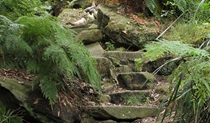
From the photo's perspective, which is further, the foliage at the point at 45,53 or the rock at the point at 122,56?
the rock at the point at 122,56

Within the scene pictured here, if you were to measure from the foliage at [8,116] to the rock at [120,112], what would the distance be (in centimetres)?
64

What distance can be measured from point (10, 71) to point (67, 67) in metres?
0.84

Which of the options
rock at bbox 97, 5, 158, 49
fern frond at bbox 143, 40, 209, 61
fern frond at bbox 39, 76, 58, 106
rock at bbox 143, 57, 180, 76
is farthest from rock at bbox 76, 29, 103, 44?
fern frond at bbox 143, 40, 209, 61

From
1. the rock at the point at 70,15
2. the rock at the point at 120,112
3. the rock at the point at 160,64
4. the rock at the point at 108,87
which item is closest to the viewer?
the rock at the point at 120,112

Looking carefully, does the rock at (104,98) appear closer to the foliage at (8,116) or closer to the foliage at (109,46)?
the foliage at (8,116)

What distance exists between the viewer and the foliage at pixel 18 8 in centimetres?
262

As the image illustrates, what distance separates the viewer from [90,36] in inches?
169

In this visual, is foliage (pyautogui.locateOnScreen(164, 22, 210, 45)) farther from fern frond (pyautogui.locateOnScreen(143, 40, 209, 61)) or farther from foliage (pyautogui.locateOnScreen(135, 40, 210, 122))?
fern frond (pyautogui.locateOnScreen(143, 40, 209, 61))

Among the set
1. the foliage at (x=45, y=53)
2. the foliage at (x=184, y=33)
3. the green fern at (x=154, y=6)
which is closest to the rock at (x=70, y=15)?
the green fern at (x=154, y=6)

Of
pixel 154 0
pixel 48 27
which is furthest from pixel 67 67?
Answer: pixel 154 0

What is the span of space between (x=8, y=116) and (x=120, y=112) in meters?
1.05

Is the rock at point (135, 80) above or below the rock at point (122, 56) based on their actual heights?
below

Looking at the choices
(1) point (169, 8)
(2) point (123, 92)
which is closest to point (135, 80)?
(2) point (123, 92)

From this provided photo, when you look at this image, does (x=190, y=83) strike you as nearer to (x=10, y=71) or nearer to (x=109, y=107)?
(x=109, y=107)
